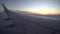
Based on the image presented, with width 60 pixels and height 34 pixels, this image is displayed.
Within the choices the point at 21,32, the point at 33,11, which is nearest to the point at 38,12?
the point at 33,11

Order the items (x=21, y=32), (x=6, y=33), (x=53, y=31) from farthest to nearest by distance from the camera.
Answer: (x=6, y=33)
(x=21, y=32)
(x=53, y=31)

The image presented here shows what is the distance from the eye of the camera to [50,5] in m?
0.83

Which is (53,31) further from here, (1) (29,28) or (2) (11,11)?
(2) (11,11)

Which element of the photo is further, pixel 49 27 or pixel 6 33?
pixel 6 33

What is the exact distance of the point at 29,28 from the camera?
23.0 inches

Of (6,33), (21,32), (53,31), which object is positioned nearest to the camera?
(53,31)

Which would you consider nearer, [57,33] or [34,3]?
[57,33]

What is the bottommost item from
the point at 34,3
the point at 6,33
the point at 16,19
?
the point at 6,33

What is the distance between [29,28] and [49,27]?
0.41 feet

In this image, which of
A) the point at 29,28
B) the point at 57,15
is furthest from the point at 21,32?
the point at 57,15

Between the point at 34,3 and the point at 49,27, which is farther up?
the point at 34,3

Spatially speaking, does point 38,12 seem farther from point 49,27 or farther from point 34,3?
point 49,27

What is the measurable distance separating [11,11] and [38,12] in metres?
0.24

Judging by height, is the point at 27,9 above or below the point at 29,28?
above
